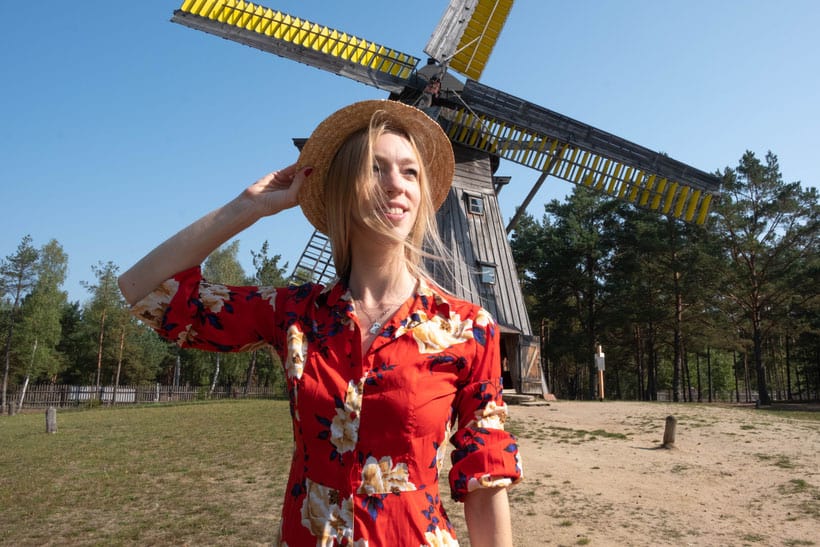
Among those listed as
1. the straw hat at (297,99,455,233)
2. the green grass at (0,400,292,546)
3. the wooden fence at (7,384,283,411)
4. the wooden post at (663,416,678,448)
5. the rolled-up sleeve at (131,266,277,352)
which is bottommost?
the wooden fence at (7,384,283,411)

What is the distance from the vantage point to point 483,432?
59.1 inches

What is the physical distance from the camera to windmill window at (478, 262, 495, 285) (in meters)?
16.1

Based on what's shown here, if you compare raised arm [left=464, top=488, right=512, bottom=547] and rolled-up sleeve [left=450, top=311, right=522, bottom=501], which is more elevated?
rolled-up sleeve [left=450, top=311, right=522, bottom=501]

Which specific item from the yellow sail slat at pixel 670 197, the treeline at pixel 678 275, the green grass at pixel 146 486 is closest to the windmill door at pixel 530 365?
the yellow sail slat at pixel 670 197

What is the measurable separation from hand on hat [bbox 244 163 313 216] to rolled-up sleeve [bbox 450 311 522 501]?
0.67 meters

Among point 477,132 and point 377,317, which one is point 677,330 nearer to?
point 477,132

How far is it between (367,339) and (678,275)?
34967 millimetres

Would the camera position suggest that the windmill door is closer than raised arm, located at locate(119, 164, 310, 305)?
No

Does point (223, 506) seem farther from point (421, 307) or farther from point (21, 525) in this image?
point (421, 307)

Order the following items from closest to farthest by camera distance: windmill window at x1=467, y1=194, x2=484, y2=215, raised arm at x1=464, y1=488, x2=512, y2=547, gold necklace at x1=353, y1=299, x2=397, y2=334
→ raised arm at x1=464, y1=488, x2=512, y2=547 < gold necklace at x1=353, y1=299, x2=397, y2=334 < windmill window at x1=467, y1=194, x2=484, y2=215

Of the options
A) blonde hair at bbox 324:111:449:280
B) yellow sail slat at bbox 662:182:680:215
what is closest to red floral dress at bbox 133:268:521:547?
blonde hair at bbox 324:111:449:280

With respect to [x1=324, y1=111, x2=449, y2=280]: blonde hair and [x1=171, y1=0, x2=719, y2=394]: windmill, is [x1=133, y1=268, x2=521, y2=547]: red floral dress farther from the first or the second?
[x1=171, y1=0, x2=719, y2=394]: windmill

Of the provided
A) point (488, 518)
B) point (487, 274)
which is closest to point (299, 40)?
point (487, 274)

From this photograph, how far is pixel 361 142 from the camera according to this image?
5.77 feet
